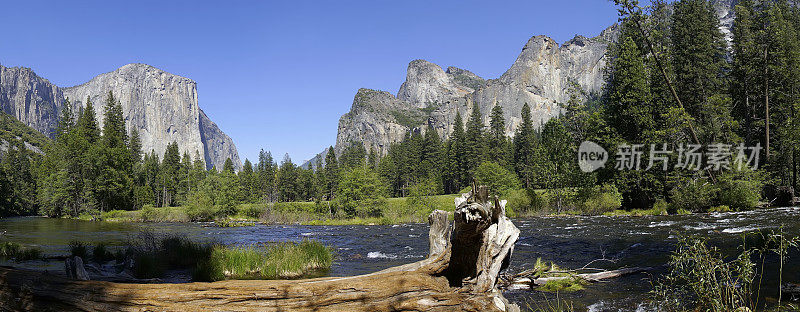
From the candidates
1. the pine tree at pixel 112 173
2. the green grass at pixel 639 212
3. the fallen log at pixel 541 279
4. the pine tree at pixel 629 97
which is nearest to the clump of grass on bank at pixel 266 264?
the fallen log at pixel 541 279

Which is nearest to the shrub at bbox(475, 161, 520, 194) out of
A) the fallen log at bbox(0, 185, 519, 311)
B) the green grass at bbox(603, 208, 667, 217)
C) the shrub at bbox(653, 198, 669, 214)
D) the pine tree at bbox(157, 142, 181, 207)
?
the green grass at bbox(603, 208, 667, 217)

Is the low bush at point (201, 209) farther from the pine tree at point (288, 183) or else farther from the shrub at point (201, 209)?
the pine tree at point (288, 183)

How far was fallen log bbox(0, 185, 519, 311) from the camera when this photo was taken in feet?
10.4

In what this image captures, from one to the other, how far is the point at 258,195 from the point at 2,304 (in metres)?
99.8

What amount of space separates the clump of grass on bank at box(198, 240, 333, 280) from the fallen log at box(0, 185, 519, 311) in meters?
6.53

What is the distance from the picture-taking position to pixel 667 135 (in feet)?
94.2

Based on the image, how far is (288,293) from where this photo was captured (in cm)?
326

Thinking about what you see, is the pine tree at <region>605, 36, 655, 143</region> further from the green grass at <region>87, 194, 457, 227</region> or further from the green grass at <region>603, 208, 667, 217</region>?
the green grass at <region>87, 194, 457, 227</region>

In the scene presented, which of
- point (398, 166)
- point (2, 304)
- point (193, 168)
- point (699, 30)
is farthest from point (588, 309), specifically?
point (193, 168)

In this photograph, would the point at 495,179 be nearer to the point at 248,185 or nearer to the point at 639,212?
the point at 639,212

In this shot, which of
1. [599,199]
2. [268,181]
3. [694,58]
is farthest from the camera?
[268,181]

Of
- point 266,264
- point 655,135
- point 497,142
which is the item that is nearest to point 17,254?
point 266,264

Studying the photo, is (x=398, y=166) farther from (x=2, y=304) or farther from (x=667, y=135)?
(x=2, y=304)

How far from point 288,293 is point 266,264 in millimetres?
7742
